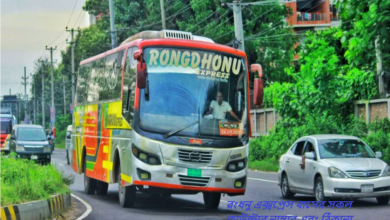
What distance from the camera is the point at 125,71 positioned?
16.3 m

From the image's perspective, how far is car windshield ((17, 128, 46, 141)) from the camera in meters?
35.8

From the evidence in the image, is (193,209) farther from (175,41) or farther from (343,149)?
(343,149)

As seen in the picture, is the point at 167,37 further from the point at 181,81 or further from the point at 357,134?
the point at 357,134

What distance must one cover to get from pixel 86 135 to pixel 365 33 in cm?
853

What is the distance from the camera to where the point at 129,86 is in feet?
51.3

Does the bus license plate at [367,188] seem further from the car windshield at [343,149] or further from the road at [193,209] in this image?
the car windshield at [343,149]

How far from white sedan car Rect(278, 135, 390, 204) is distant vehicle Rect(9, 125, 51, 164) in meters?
19.2

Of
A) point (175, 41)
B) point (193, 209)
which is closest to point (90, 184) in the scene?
point (193, 209)

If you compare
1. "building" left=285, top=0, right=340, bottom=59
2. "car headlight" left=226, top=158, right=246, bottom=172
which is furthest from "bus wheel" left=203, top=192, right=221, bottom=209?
"building" left=285, top=0, right=340, bottom=59

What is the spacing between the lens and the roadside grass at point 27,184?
12.3m

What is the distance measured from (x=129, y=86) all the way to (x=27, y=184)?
3463 millimetres

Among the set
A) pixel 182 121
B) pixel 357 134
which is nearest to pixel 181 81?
pixel 182 121

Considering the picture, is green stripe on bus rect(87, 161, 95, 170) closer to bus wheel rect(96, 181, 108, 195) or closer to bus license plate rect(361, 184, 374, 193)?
bus wheel rect(96, 181, 108, 195)

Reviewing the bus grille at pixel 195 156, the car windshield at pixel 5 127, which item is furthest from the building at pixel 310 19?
the bus grille at pixel 195 156
